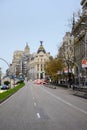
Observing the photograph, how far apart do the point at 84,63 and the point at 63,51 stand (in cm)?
4107

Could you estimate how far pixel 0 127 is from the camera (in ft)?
49.8

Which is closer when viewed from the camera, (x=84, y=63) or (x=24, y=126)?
(x=24, y=126)

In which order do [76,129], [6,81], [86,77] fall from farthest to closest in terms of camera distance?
[6,81], [86,77], [76,129]

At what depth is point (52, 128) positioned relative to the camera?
1473 cm

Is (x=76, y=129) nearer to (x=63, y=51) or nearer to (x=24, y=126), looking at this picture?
(x=24, y=126)

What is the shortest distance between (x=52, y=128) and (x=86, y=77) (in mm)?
76922

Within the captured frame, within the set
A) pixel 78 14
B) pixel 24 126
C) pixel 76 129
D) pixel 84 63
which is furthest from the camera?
pixel 84 63

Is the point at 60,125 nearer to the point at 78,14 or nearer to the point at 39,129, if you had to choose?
the point at 39,129

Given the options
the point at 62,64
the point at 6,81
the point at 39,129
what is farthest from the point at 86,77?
the point at 39,129

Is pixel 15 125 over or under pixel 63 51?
under

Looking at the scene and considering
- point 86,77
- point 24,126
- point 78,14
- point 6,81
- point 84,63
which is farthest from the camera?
point 6,81

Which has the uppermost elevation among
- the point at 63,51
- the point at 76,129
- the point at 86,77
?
the point at 63,51

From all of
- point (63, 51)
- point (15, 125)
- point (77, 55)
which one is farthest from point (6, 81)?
point (15, 125)

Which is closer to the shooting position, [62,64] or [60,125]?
[60,125]
